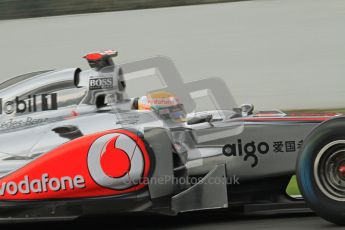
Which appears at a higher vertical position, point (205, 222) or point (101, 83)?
point (101, 83)

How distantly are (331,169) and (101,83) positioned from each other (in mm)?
1984

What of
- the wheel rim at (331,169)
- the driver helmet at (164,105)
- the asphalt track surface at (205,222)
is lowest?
the asphalt track surface at (205,222)

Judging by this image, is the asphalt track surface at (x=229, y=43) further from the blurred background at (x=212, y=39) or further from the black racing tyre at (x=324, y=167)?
the black racing tyre at (x=324, y=167)

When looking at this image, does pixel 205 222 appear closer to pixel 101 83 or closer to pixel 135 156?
pixel 135 156

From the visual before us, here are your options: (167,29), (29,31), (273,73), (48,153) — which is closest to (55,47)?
(29,31)

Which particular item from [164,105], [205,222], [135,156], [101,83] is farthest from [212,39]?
Result: [135,156]

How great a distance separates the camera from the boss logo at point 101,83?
5531 millimetres

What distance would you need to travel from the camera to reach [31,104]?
5.52 meters

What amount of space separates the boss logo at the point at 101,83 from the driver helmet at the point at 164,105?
1.28 ft

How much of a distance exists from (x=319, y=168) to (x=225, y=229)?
0.85m

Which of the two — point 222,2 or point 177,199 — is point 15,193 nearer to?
point 177,199

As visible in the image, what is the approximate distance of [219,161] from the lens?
5.22 meters

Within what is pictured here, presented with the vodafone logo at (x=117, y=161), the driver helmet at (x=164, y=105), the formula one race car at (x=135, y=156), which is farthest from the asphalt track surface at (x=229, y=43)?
the vodafone logo at (x=117, y=161)

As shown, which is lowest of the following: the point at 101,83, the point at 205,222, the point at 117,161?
the point at 205,222
